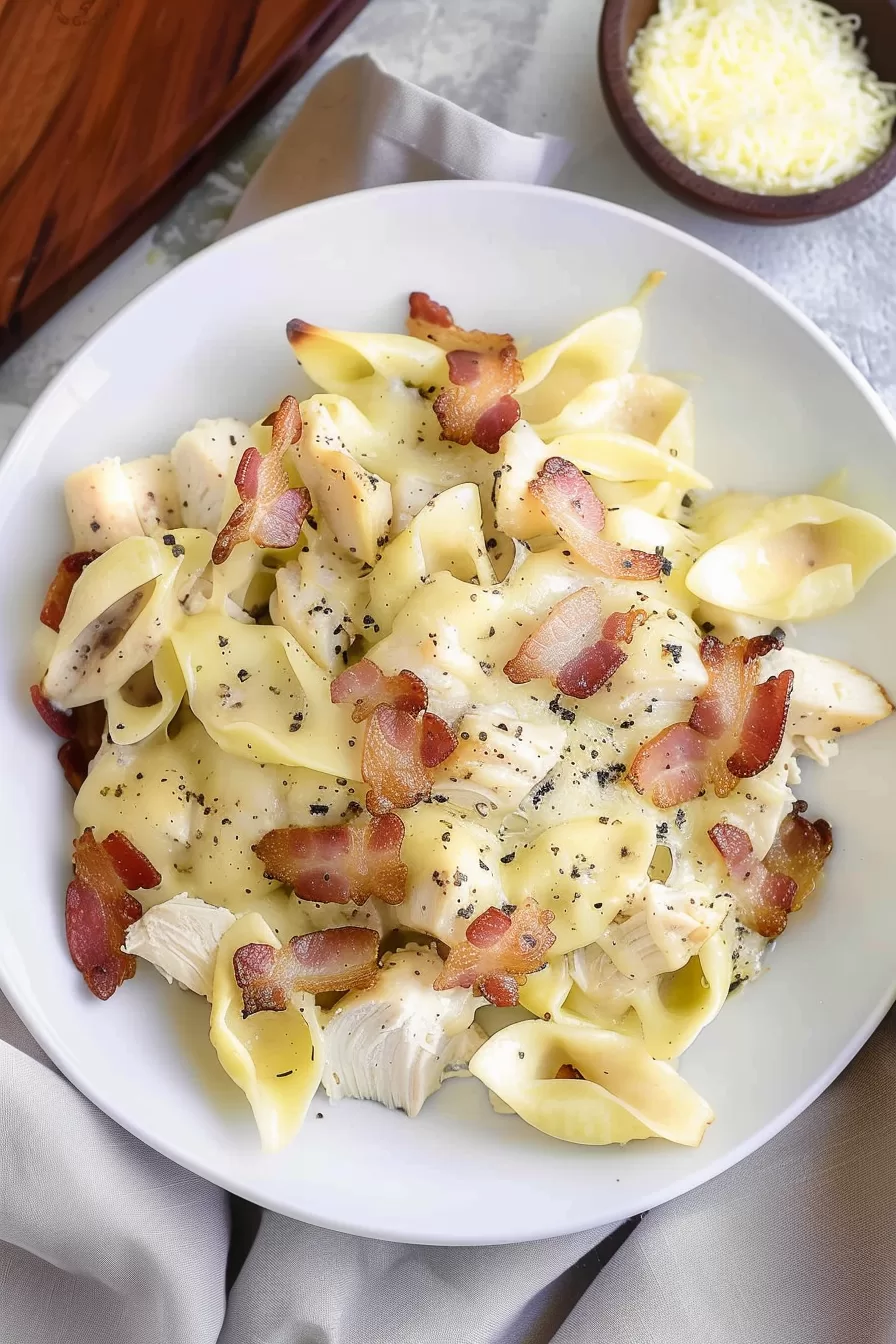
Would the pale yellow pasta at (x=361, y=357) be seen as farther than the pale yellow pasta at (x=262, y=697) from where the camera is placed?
Yes

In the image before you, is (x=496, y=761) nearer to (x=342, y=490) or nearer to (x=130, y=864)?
(x=342, y=490)

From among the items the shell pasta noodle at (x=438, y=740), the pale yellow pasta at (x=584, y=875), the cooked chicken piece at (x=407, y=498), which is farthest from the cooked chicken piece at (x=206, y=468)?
the pale yellow pasta at (x=584, y=875)

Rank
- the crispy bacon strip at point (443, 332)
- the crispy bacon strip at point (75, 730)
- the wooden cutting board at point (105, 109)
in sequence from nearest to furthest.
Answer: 1. the crispy bacon strip at point (75, 730)
2. the crispy bacon strip at point (443, 332)
3. the wooden cutting board at point (105, 109)

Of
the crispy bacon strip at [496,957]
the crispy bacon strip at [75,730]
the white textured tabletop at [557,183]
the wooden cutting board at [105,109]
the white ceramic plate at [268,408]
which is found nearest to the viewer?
the crispy bacon strip at [496,957]

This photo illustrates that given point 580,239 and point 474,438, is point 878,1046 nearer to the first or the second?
point 474,438

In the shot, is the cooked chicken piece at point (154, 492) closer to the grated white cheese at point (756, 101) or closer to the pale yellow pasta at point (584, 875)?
the pale yellow pasta at point (584, 875)

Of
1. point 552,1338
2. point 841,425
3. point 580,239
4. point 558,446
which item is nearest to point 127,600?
point 558,446

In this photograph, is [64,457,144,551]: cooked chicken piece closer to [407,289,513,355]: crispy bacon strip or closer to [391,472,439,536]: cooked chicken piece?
[391,472,439,536]: cooked chicken piece
